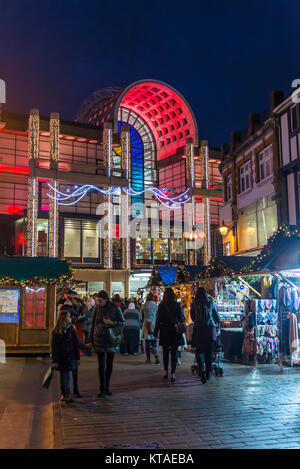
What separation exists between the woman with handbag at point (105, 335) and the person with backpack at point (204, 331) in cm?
208

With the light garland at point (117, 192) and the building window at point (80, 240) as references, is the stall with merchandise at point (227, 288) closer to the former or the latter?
the light garland at point (117, 192)

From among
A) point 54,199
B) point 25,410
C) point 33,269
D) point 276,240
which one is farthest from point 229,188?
point 25,410

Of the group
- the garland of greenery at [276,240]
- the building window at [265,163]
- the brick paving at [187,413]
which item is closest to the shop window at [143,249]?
the building window at [265,163]

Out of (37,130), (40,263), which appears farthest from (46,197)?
(40,263)

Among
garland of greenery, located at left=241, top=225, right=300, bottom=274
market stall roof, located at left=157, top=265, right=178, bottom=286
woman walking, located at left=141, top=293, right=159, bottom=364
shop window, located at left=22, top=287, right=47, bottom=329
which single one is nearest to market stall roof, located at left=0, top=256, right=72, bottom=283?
shop window, located at left=22, top=287, right=47, bottom=329

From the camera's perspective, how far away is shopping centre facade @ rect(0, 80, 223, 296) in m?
36.6

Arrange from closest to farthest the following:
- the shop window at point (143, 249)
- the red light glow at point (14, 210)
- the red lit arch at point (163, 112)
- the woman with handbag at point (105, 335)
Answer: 1. the woman with handbag at point (105, 335)
2. the red light glow at point (14, 210)
3. the shop window at point (143, 249)
4. the red lit arch at point (163, 112)

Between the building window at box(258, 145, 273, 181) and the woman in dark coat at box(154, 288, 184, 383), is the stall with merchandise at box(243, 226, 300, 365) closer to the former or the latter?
the woman in dark coat at box(154, 288, 184, 383)

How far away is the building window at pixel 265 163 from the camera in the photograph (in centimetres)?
2195

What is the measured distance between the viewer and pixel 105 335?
7.67m

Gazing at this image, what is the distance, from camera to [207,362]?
9227 millimetres

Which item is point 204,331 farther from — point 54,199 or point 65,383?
point 54,199
